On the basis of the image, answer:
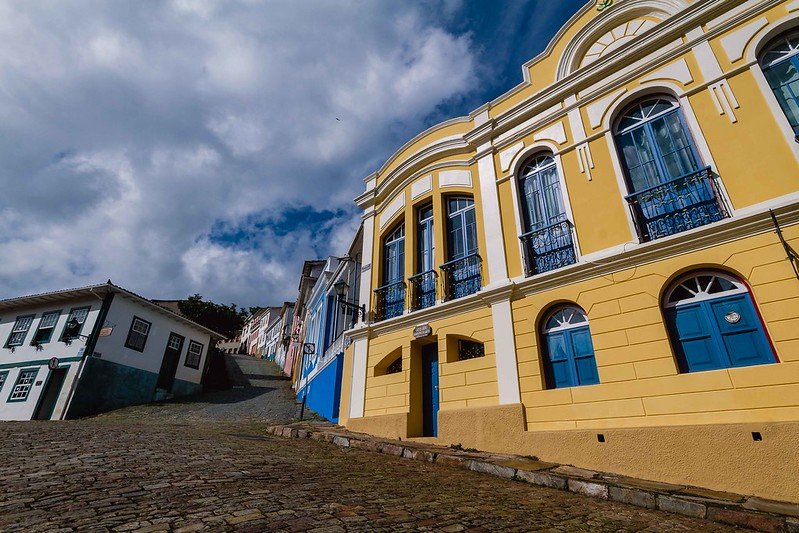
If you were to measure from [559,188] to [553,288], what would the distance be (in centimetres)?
235

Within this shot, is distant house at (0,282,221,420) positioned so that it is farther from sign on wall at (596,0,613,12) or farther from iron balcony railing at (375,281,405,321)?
sign on wall at (596,0,613,12)

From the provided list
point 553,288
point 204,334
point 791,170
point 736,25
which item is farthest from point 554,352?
point 204,334

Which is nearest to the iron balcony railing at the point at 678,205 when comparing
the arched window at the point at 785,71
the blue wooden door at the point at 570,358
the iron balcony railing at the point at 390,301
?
the arched window at the point at 785,71

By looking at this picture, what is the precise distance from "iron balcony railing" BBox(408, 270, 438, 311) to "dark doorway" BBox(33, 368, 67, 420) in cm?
1654

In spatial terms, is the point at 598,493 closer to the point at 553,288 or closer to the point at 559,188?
the point at 553,288

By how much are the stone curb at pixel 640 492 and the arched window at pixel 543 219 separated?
3784 mm

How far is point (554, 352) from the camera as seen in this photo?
7320 mm

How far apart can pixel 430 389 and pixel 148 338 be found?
16694mm

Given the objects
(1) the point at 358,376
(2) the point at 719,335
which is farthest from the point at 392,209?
(2) the point at 719,335

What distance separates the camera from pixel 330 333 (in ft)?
52.9

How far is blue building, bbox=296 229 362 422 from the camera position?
12828 mm

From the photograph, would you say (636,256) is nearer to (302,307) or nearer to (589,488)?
(589,488)

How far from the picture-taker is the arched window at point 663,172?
650 centimetres

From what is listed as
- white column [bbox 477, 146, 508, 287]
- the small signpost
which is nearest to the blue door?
the small signpost
